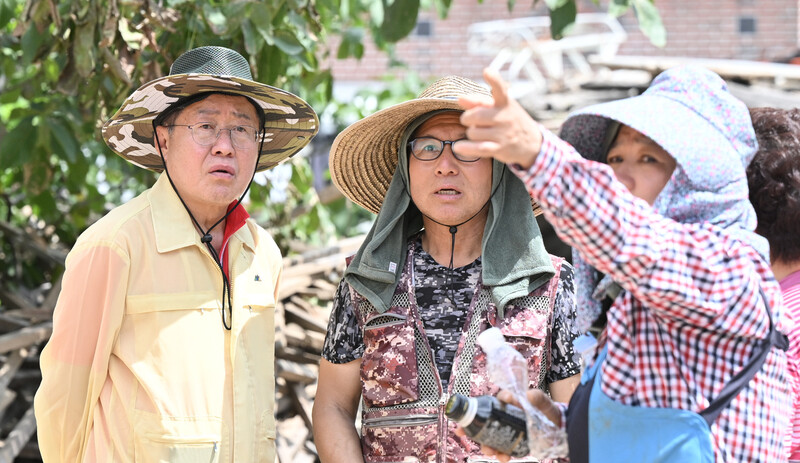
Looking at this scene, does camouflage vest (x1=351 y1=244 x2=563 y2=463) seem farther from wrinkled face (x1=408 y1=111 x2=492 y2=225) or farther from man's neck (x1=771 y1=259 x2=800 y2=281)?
man's neck (x1=771 y1=259 x2=800 y2=281)

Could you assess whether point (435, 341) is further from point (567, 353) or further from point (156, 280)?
point (156, 280)

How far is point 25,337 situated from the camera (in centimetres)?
449

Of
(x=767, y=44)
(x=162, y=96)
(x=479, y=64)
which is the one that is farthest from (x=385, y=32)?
(x=767, y=44)

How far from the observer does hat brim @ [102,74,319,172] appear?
2.53m

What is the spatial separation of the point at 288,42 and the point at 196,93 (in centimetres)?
105

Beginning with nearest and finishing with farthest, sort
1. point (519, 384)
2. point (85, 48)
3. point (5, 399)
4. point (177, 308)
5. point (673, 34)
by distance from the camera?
1. point (519, 384)
2. point (177, 308)
3. point (85, 48)
4. point (5, 399)
5. point (673, 34)

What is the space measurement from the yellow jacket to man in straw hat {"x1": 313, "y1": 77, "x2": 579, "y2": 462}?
0.31 metres

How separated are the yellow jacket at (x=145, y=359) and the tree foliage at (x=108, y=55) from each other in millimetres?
1167

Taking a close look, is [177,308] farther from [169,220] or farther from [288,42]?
[288,42]

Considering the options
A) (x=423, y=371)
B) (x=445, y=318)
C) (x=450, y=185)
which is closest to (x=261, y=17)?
(x=450, y=185)

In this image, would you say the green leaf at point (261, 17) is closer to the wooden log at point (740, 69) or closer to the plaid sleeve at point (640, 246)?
the plaid sleeve at point (640, 246)

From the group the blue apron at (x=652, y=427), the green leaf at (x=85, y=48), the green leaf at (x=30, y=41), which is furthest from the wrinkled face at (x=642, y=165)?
the green leaf at (x=30, y=41)

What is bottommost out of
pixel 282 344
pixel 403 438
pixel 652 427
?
pixel 282 344

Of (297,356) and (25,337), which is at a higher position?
(25,337)
